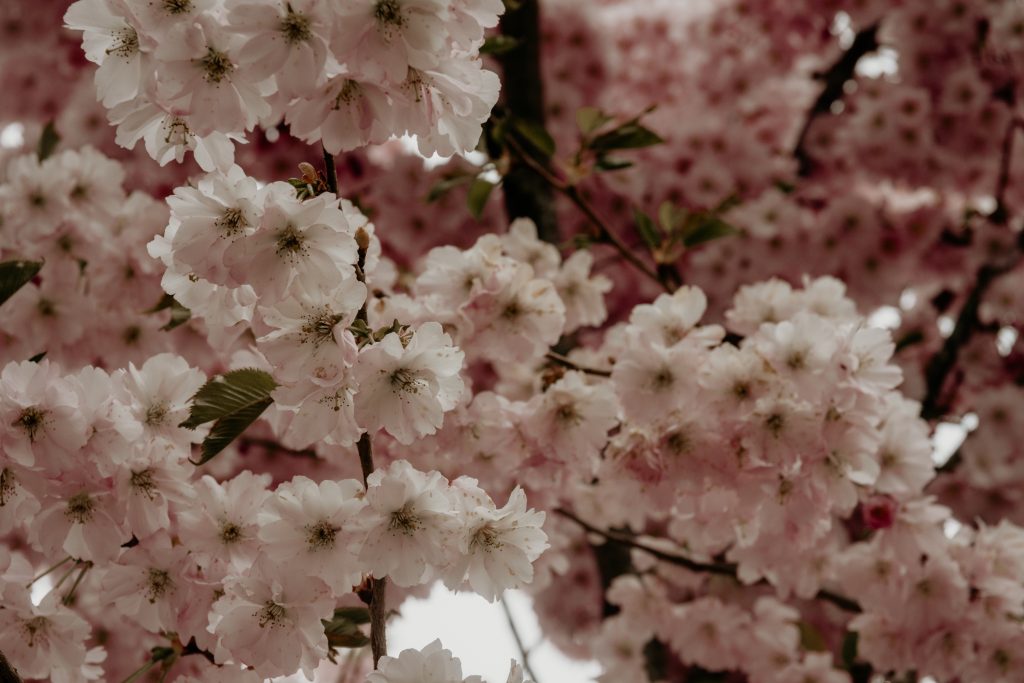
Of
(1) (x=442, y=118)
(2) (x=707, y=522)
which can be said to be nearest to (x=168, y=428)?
(1) (x=442, y=118)

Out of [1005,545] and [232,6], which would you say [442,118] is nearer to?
[232,6]

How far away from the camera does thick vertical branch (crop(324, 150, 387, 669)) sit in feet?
3.77

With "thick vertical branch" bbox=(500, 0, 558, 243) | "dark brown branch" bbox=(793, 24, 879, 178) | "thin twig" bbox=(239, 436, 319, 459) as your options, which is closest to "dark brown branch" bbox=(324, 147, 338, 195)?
"thin twig" bbox=(239, 436, 319, 459)

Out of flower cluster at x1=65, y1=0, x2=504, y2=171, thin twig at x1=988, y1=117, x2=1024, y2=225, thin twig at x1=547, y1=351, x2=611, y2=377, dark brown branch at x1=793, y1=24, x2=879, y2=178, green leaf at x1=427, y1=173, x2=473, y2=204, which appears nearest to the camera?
flower cluster at x1=65, y1=0, x2=504, y2=171

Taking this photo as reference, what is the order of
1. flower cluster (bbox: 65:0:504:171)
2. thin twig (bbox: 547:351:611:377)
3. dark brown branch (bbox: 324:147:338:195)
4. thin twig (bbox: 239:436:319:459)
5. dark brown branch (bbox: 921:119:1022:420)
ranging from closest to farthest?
flower cluster (bbox: 65:0:504:171), dark brown branch (bbox: 324:147:338:195), thin twig (bbox: 547:351:611:377), thin twig (bbox: 239:436:319:459), dark brown branch (bbox: 921:119:1022:420)

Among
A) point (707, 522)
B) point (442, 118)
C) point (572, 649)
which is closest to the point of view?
point (442, 118)

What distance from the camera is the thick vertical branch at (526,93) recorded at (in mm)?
2521

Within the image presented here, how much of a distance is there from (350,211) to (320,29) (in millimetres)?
277

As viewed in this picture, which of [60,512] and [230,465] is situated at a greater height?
[60,512]

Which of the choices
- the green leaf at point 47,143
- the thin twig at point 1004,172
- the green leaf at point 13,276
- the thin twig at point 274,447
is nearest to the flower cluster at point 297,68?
the green leaf at point 13,276

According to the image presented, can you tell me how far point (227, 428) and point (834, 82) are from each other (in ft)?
9.90

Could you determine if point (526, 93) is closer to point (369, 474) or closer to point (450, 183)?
point (450, 183)

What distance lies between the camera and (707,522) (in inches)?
69.6

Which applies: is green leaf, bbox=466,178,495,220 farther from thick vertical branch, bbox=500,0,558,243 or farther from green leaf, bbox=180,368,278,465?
green leaf, bbox=180,368,278,465
